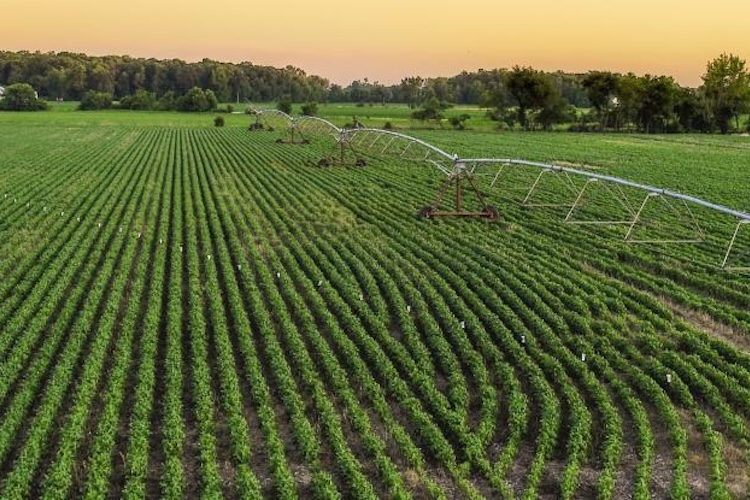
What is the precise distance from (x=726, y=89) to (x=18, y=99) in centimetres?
12090

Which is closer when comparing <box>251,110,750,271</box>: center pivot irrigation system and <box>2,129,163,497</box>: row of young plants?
<box>2,129,163,497</box>: row of young plants

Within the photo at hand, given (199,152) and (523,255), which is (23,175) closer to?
(199,152)

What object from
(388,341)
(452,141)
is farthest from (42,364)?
(452,141)

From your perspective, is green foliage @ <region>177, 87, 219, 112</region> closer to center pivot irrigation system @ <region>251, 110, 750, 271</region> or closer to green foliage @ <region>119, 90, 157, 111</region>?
green foliage @ <region>119, 90, 157, 111</region>

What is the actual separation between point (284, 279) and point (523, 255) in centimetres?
792

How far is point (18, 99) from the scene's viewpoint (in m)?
128

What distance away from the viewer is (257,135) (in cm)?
7600

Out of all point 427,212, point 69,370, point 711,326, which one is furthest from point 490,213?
point 69,370

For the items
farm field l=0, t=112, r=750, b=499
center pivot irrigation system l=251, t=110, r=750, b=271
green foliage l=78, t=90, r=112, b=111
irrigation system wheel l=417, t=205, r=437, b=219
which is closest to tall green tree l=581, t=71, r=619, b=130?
center pivot irrigation system l=251, t=110, r=750, b=271

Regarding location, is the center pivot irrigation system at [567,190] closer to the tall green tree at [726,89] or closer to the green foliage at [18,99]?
the tall green tree at [726,89]

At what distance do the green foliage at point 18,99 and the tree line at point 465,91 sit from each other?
1136 centimetres

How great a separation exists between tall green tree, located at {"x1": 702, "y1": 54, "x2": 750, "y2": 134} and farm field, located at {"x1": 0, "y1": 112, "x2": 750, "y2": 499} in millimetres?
74509

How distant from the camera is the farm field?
32.7 feet

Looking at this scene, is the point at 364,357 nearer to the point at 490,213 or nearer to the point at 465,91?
the point at 490,213
